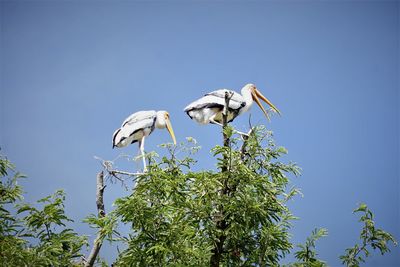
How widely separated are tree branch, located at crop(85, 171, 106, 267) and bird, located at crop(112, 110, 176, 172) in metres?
2.57

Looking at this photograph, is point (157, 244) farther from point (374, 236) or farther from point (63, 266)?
point (374, 236)

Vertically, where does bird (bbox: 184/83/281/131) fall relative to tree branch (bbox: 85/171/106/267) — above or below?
above

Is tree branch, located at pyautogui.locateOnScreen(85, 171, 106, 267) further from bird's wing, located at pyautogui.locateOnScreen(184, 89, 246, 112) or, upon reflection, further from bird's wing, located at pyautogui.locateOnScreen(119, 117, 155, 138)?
bird's wing, located at pyautogui.locateOnScreen(119, 117, 155, 138)

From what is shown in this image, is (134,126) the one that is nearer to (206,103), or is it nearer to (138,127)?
(138,127)

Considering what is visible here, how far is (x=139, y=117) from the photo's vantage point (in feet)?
38.3

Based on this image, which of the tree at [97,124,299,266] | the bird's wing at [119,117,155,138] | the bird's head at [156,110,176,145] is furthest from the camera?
the bird's head at [156,110,176,145]

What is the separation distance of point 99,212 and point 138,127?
3.14 meters

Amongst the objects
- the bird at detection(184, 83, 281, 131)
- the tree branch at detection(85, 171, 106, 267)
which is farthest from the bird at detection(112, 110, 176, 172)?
the tree branch at detection(85, 171, 106, 267)

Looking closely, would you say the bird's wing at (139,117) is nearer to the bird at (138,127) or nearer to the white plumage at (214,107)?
the bird at (138,127)

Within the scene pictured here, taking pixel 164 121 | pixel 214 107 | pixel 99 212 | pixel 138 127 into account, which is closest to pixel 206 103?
pixel 214 107

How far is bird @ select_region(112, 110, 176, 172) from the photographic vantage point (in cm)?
1145

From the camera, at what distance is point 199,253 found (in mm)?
7207

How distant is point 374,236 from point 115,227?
311 cm

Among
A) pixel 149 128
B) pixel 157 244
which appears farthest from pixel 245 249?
pixel 149 128
